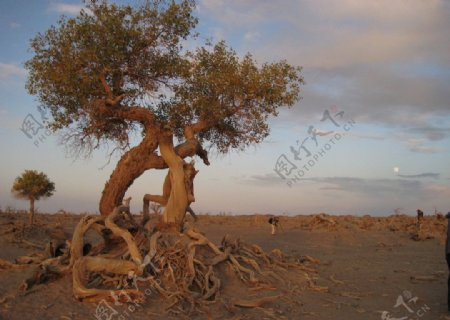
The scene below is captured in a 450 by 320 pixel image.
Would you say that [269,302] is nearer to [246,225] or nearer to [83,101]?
[83,101]

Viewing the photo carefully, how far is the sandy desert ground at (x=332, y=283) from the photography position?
10828 millimetres

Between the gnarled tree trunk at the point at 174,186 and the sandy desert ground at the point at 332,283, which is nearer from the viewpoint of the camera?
the sandy desert ground at the point at 332,283

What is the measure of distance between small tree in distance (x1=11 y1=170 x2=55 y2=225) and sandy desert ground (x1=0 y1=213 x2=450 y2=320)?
1.57 m

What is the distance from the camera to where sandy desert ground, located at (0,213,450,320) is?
10.8 m

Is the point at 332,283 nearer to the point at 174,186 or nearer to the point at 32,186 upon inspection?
the point at 174,186

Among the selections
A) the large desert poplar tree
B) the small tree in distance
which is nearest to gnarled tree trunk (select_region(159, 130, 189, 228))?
the large desert poplar tree

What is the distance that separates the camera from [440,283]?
15570 mm

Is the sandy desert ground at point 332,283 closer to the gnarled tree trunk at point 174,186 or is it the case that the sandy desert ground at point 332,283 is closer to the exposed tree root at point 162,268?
the exposed tree root at point 162,268

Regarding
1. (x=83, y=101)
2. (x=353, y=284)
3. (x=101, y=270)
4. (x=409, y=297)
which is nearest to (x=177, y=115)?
(x=83, y=101)

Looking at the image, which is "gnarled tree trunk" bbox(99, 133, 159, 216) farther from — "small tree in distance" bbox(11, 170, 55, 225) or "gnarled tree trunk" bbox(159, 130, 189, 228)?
"small tree in distance" bbox(11, 170, 55, 225)

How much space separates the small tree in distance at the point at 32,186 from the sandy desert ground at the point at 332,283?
5.15ft

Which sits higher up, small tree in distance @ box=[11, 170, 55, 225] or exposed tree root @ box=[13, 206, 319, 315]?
small tree in distance @ box=[11, 170, 55, 225]

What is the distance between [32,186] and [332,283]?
20377 mm

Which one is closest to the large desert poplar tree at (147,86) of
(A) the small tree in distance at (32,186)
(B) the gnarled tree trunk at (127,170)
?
(B) the gnarled tree trunk at (127,170)
